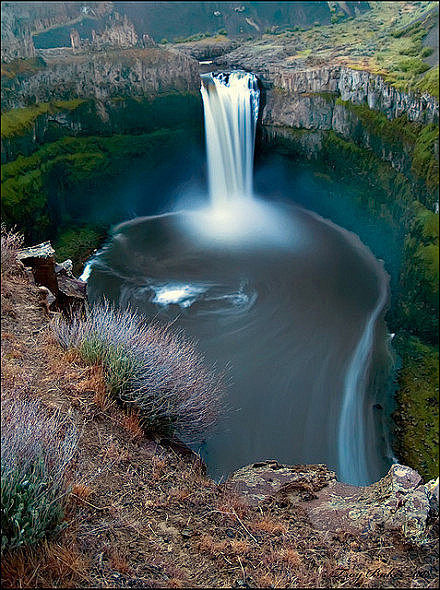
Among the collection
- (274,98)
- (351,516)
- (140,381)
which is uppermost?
(274,98)

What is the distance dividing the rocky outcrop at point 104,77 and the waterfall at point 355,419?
18.8 meters

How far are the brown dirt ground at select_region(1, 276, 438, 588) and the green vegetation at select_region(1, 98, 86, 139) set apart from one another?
1795 cm

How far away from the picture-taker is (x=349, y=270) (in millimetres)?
23359

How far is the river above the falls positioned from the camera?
592 inches

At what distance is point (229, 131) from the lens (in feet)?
96.6

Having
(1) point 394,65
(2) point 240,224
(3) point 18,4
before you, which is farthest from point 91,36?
→ (1) point 394,65

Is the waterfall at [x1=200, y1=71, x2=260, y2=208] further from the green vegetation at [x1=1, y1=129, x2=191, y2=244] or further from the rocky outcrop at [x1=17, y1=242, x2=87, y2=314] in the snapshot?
the rocky outcrop at [x1=17, y1=242, x2=87, y2=314]

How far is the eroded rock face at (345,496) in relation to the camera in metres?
7.18

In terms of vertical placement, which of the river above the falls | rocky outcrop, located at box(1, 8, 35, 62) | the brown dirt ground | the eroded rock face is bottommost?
the river above the falls

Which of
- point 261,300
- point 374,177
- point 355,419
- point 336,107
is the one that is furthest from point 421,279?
point 336,107

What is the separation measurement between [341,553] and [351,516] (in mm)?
1123

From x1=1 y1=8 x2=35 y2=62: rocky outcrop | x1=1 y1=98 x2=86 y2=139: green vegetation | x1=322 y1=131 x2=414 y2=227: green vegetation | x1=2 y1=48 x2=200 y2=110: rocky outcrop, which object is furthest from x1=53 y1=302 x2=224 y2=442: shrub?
x1=1 y1=8 x2=35 y2=62: rocky outcrop

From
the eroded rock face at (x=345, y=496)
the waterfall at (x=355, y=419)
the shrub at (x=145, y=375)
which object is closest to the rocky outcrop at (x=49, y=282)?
the shrub at (x=145, y=375)

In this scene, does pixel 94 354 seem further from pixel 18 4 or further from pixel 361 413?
pixel 18 4
